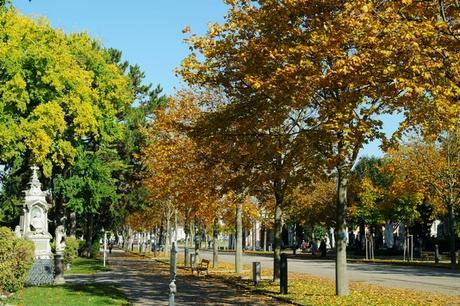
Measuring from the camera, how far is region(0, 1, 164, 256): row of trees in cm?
3731

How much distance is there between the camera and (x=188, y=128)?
20.9 meters

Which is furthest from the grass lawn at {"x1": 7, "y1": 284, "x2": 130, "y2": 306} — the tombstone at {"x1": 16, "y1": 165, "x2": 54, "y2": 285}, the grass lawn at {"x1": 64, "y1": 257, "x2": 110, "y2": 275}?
the tombstone at {"x1": 16, "y1": 165, "x2": 54, "y2": 285}

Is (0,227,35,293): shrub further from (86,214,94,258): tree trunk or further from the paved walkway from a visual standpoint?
(86,214,94,258): tree trunk

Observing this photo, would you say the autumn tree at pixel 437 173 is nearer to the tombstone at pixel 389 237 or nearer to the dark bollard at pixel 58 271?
the dark bollard at pixel 58 271

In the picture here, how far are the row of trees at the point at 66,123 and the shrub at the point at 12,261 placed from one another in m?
20.3

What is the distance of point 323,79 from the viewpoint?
47.4 feet

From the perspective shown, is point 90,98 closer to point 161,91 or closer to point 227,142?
→ point 161,91

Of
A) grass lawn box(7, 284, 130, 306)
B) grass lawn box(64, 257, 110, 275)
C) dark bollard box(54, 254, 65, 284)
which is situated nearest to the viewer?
grass lawn box(7, 284, 130, 306)

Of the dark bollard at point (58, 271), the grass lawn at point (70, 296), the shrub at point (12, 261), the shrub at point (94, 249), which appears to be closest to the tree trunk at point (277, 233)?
the grass lawn at point (70, 296)

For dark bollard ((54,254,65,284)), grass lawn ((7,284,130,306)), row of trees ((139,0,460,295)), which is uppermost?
row of trees ((139,0,460,295))

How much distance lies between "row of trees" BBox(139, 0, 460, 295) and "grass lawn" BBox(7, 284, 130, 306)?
6.15 meters

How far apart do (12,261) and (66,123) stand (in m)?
28.4

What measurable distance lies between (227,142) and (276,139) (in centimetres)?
227

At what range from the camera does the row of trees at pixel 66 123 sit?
122 ft
